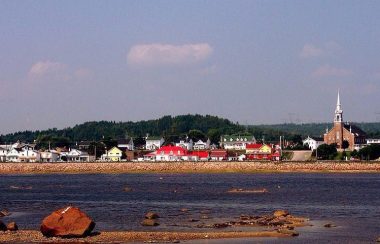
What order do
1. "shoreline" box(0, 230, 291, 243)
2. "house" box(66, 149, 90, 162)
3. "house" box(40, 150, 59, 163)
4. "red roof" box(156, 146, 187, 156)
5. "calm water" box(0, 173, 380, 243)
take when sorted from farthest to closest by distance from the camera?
"house" box(66, 149, 90, 162), "house" box(40, 150, 59, 163), "red roof" box(156, 146, 187, 156), "calm water" box(0, 173, 380, 243), "shoreline" box(0, 230, 291, 243)

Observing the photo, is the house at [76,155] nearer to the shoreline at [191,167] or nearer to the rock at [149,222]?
the shoreline at [191,167]

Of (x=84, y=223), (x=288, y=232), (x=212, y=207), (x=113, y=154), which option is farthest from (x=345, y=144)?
(x=84, y=223)

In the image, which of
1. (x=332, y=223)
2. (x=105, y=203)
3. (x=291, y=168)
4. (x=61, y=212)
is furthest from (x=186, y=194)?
(x=291, y=168)

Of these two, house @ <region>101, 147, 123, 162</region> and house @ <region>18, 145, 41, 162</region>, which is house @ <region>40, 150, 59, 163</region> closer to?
house @ <region>18, 145, 41, 162</region>

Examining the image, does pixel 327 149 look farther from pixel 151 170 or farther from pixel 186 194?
pixel 186 194

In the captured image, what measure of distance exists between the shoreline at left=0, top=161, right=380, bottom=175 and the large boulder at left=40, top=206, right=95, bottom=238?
102m

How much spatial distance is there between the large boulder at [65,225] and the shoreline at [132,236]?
28 cm

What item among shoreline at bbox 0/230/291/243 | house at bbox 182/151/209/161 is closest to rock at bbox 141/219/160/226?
shoreline at bbox 0/230/291/243

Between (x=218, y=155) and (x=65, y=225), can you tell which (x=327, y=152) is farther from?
(x=65, y=225)

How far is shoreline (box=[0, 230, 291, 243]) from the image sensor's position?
36531 mm

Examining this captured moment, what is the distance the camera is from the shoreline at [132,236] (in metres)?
36.5

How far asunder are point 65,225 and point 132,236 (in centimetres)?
334

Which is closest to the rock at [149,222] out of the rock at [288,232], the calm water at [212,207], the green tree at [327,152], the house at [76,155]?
the calm water at [212,207]

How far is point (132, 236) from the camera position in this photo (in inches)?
1489
